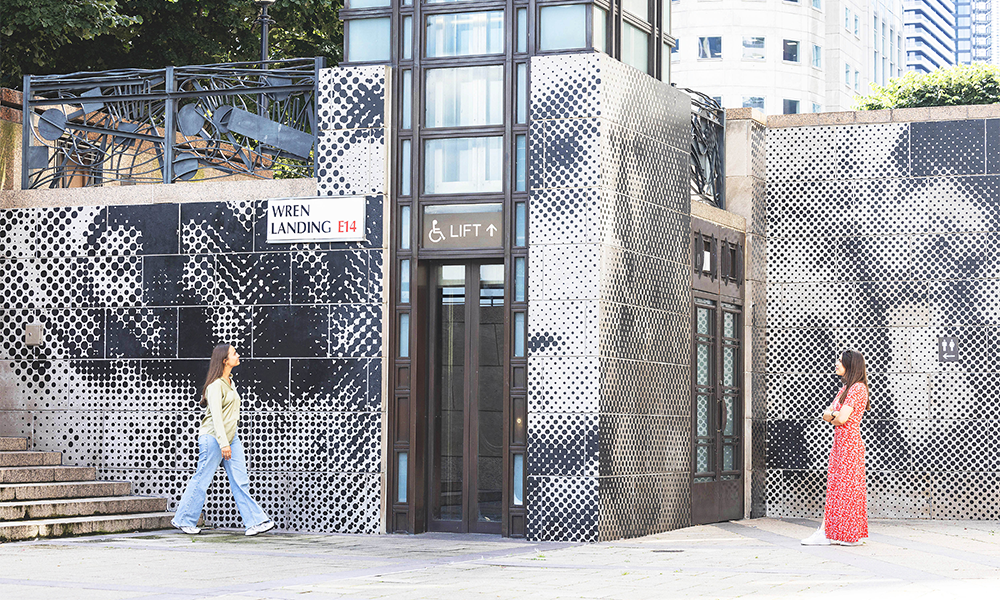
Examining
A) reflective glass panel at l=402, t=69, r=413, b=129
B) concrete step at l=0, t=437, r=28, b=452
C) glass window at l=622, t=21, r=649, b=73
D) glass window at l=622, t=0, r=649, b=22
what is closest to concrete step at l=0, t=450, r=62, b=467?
concrete step at l=0, t=437, r=28, b=452

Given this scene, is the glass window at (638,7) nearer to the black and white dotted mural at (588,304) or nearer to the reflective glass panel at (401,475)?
the black and white dotted mural at (588,304)

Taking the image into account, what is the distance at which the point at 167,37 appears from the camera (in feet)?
78.8

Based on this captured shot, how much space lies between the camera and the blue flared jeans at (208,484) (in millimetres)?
13211

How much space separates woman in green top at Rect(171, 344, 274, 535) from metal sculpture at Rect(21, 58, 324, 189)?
241cm

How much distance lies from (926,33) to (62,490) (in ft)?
603

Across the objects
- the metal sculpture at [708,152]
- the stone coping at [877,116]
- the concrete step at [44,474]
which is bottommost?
the concrete step at [44,474]

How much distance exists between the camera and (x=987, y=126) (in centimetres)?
1636

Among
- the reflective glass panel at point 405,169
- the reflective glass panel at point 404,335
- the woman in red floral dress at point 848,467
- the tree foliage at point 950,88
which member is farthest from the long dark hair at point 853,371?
the tree foliage at point 950,88

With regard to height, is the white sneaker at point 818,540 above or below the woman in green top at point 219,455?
below

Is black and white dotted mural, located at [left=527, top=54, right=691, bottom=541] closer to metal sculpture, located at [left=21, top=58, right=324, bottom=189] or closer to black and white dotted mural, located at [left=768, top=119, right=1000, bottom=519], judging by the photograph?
metal sculpture, located at [left=21, top=58, right=324, bottom=189]

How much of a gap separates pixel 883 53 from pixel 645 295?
233ft

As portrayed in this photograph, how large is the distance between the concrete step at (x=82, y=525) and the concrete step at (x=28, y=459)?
1172mm

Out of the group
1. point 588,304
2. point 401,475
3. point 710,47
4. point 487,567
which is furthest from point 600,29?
point 710,47

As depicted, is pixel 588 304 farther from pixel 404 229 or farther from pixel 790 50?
pixel 790 50
